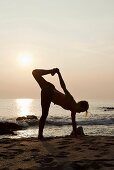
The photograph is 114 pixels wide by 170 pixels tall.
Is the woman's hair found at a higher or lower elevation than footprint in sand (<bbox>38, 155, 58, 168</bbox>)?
higher

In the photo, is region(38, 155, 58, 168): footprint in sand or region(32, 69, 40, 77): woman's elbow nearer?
region(38, 155, 58, 168): footprint in sand

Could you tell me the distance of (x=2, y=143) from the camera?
32.0ft

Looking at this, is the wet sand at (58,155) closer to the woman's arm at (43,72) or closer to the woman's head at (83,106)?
the woman's head at (83,106)

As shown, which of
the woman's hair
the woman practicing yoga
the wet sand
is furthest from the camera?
the woman practicing yoga

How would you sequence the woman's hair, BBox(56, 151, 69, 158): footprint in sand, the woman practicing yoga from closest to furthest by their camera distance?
BBox(56, 151, 69, 158): footprint in sand < the woman's hair < the woman practicing yoga

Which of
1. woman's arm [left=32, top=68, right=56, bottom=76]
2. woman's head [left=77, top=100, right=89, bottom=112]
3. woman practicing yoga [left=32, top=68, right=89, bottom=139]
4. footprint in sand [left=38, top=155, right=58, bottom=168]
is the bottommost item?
footprint in sand [left=38, top=155, right=58, bottom=168]

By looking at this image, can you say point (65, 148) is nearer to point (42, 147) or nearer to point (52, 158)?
point (42, 147)

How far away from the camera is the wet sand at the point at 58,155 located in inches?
265

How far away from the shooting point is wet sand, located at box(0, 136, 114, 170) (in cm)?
672

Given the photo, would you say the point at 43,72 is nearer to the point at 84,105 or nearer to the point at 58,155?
the point at 84,105

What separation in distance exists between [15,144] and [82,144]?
172 cm

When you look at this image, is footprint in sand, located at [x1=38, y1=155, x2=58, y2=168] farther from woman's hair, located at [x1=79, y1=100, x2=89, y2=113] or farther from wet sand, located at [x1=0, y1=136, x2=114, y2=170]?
woman's hair, located at [x1=79, y1=100, x2=89, y2=113]

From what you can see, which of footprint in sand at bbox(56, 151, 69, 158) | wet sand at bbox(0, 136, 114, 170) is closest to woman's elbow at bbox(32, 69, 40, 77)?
wet sand at bbox(0, 136, 114, 170)

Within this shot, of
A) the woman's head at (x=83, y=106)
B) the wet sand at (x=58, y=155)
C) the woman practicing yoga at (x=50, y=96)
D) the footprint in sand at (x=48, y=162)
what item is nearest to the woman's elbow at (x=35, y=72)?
the woman practicing yoga at (x=50, y=96)
